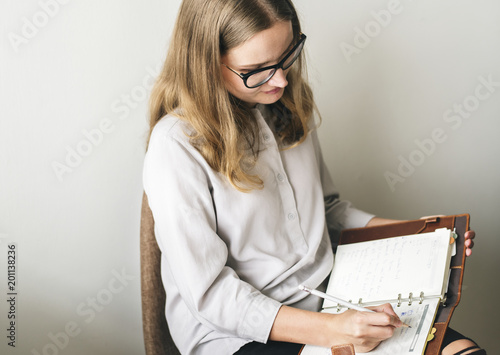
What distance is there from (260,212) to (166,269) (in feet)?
0.88

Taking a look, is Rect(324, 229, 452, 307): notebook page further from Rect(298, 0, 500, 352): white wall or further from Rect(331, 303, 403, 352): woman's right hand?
Rect(298, 0, 500, 352): white wall

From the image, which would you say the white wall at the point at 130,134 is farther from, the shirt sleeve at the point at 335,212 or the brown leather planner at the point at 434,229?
the brown leather planner at the point at 434,229

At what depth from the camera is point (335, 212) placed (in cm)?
140

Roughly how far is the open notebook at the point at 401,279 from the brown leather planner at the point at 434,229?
0.02 meters

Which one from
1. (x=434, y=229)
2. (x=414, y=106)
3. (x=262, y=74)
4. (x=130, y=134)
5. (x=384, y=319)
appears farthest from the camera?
(x=414, y=106)

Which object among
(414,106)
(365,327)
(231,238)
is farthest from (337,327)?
(414,106)

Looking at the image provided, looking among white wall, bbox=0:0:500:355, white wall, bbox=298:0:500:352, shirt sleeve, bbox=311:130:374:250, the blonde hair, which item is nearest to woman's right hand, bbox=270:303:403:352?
the blonde hair

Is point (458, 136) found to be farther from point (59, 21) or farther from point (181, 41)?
point (59, 21)

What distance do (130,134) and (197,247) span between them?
1.41 ft

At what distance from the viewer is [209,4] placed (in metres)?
1.01

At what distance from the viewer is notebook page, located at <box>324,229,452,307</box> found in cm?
107

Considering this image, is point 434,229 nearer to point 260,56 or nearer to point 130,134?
point 260,56

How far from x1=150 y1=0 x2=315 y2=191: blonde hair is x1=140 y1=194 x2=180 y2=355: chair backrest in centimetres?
25

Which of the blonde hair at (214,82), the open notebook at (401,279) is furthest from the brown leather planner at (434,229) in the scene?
the blonde hair at (214,82)
